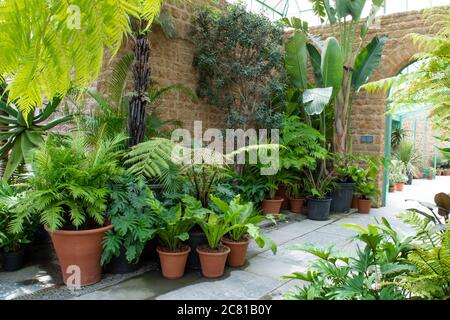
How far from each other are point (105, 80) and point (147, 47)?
138 cm

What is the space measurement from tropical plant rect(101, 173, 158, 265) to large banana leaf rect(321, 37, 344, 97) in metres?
3.77

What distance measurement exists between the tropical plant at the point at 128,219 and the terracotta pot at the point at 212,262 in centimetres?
51

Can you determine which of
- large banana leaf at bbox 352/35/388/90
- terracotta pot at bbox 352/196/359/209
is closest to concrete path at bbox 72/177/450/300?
terracotta pot at bbox 352/196/359/209

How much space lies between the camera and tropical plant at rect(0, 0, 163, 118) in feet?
1.96

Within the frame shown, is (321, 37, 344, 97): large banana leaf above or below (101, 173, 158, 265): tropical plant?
above

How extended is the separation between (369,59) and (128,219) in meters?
5.06

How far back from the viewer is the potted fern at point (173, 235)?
301cm

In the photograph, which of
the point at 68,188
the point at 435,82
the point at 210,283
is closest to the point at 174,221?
the point at 210,283

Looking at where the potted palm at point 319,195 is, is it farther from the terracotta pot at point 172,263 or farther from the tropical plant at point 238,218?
the terracotta pot at point 172,263

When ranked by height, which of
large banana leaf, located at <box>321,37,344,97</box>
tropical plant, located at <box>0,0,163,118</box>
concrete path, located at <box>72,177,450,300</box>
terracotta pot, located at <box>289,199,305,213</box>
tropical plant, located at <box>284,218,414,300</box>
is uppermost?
large banana leaf, located at <box>321,37,344,97</box>

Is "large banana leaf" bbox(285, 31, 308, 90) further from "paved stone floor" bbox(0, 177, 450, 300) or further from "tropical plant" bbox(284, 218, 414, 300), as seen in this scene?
"tropical plant" bbox(284, 218, 414, 300)

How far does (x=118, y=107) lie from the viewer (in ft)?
13.5

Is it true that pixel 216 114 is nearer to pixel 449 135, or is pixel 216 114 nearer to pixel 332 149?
pixel 332 149

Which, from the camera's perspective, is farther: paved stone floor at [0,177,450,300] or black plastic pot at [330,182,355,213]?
black plastic pot at [330,182,355,213]
